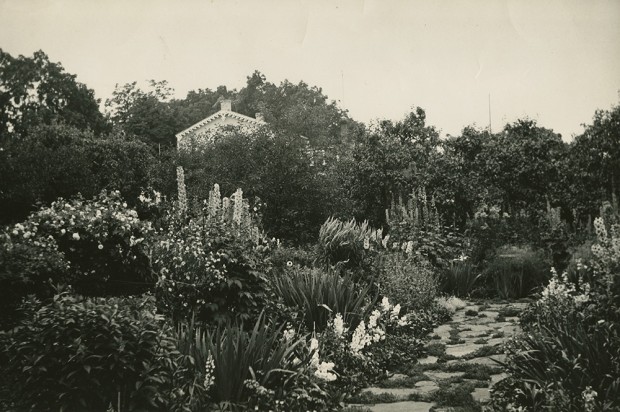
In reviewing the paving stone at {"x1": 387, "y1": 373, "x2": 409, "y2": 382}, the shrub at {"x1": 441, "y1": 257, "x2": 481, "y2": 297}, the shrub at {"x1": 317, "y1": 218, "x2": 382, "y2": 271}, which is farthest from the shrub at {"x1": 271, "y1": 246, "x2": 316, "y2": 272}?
the shrub at {"x1": 441, "y1": 257, "x2": 481, "y2": 297}

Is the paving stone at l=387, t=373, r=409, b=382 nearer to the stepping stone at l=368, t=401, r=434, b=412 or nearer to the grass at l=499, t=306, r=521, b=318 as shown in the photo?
the stepping stone at l=368, t=401, r=434, b=412

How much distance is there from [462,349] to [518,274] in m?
5.02

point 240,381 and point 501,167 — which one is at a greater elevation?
point 501,167

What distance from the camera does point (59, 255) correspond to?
17.5ft

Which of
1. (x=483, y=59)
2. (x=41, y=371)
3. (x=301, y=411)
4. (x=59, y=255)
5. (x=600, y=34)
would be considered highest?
(x=483, y=59)

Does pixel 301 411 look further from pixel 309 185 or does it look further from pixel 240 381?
pixel 309 185

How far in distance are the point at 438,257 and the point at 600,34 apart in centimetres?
640

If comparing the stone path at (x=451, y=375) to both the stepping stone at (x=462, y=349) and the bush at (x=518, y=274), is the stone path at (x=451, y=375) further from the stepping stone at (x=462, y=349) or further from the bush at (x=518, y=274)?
the bush at (x=518, y=274)

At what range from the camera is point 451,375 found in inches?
228

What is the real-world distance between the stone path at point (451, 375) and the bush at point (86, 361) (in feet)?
6.49

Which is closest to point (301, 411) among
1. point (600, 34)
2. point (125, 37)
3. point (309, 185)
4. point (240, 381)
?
point (240, 381)

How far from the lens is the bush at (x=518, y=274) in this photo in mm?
11336

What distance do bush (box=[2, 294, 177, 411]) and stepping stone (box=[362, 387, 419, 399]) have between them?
218cm

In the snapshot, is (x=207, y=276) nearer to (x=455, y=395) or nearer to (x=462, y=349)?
(x=455, y=395)
